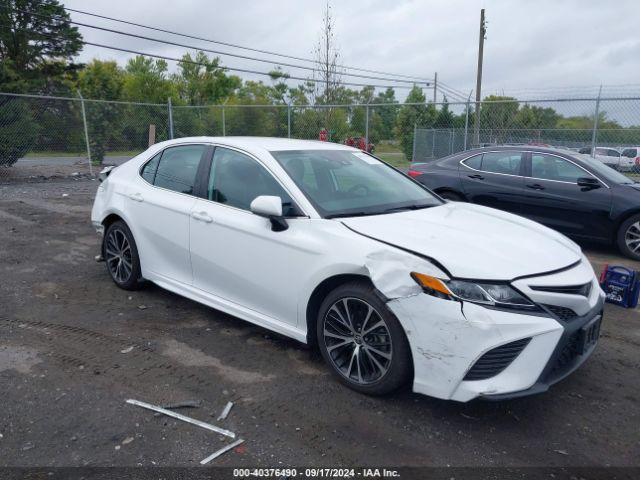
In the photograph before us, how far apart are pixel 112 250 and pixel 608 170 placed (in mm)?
6630

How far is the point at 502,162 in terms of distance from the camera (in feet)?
25.5

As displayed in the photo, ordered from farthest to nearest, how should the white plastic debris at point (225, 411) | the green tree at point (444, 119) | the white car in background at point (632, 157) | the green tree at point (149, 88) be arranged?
the green tree at point (149, 88), the green tree at point (444, 119), the white car in background at point (632, 157), the white plastic debris at point (225, 411)

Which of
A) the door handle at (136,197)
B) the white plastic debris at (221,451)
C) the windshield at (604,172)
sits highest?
the windshield at (604,172)

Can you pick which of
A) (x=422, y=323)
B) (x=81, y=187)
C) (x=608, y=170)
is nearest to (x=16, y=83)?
(x=81, y=187)

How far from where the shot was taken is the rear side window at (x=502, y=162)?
7650mm

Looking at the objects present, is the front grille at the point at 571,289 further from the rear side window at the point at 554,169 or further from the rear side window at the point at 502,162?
the rear side window at the point at 502,162

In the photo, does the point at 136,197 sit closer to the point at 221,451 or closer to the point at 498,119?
the point at 221,451

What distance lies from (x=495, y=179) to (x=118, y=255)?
5.38 m

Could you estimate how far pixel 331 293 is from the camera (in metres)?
3.30

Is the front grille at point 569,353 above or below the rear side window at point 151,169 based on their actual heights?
below

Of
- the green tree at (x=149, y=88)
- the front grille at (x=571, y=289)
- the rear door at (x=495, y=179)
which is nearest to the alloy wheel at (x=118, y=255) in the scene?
the front grille at (x=571, y=289)

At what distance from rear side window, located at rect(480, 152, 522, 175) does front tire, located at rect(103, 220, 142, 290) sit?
533 centimetres

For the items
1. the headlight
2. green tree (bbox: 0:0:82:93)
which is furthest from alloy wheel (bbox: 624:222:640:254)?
green tree (bbox: 0:0:82:93)

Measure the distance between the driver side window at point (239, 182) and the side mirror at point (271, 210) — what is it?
3.0 inches
